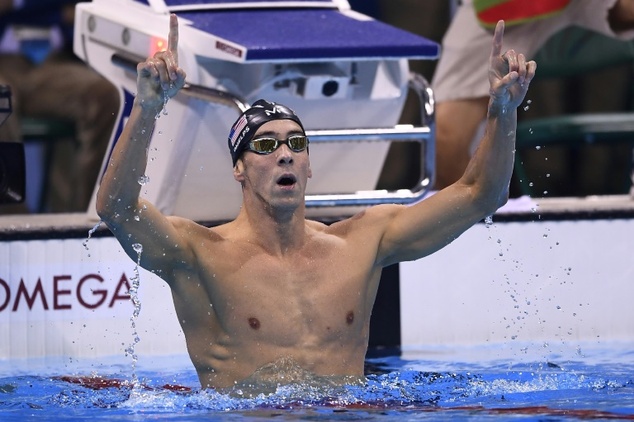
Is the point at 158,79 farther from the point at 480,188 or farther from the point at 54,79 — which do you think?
the point at 54,79

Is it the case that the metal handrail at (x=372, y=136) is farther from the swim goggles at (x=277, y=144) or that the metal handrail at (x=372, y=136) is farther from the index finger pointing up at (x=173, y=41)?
the index finger pointing up at (x=173, y=41)

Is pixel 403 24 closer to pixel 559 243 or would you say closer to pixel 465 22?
pixel 465 22

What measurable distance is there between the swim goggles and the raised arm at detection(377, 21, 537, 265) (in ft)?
1.39

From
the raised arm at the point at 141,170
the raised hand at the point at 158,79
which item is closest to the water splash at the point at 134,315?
the raised arm at the point at 141,170

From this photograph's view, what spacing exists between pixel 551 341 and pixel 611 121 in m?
1.71

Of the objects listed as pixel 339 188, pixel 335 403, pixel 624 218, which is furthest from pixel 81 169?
pixel 335 403

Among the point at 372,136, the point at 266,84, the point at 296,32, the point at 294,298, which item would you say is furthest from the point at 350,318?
the point at 296,32

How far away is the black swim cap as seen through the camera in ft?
13.9

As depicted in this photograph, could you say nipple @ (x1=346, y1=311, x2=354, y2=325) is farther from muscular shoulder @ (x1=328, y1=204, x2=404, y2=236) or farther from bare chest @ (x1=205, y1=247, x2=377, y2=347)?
muscular shoulder @ (x1=328, y1=204, x2=404, y2=236)

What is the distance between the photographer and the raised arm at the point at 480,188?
403 centimetres

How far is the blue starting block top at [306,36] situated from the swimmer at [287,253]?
3.35 ft

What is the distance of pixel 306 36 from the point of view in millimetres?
5465

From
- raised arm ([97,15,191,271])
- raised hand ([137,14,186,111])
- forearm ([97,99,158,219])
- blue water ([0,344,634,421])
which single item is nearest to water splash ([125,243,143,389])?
blue water ([0,344,634,421])

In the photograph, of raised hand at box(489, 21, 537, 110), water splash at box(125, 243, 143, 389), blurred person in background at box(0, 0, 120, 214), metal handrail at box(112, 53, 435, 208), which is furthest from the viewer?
blurred person in background at box(0, 0, 120, 214)
